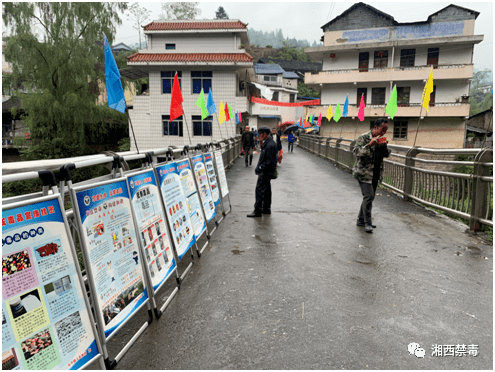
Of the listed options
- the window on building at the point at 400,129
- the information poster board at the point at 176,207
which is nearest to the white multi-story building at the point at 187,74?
the window on building at the point at 400,129

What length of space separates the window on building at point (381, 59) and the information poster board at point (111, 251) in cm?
3968

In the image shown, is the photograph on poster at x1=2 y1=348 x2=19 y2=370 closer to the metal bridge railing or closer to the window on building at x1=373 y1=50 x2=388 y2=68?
the metal bridge railing

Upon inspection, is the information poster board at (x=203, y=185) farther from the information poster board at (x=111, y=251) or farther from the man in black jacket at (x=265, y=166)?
the information poster board at (x=111, y=251)

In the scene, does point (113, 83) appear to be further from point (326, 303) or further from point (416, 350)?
point (416, 350)

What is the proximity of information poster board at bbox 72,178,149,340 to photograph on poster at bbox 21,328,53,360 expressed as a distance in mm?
492

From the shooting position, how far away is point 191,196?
548cm

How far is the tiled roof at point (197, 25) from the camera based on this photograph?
31.0m

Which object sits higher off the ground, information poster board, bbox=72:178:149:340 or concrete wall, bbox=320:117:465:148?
information poster board, bbox=72:178:149:340

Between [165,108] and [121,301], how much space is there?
30.2m

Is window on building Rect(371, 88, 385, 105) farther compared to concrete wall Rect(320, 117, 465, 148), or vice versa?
window on building Rect(371, 88, 385, 105)

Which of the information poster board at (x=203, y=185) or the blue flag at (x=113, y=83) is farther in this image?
the information poster board at (x=203, y=185)

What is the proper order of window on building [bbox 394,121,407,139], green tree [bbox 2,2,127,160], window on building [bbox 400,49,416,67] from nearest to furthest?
green tree [bbox 2,2,127,160]
window on building [bbox 400,49,416,67]
window on building [bbox 394,121,407,139]

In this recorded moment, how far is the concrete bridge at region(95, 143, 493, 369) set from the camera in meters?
3.00

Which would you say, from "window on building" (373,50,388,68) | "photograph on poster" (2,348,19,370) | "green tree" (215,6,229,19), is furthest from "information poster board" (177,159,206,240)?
"green tree" (215,6,229,19)
